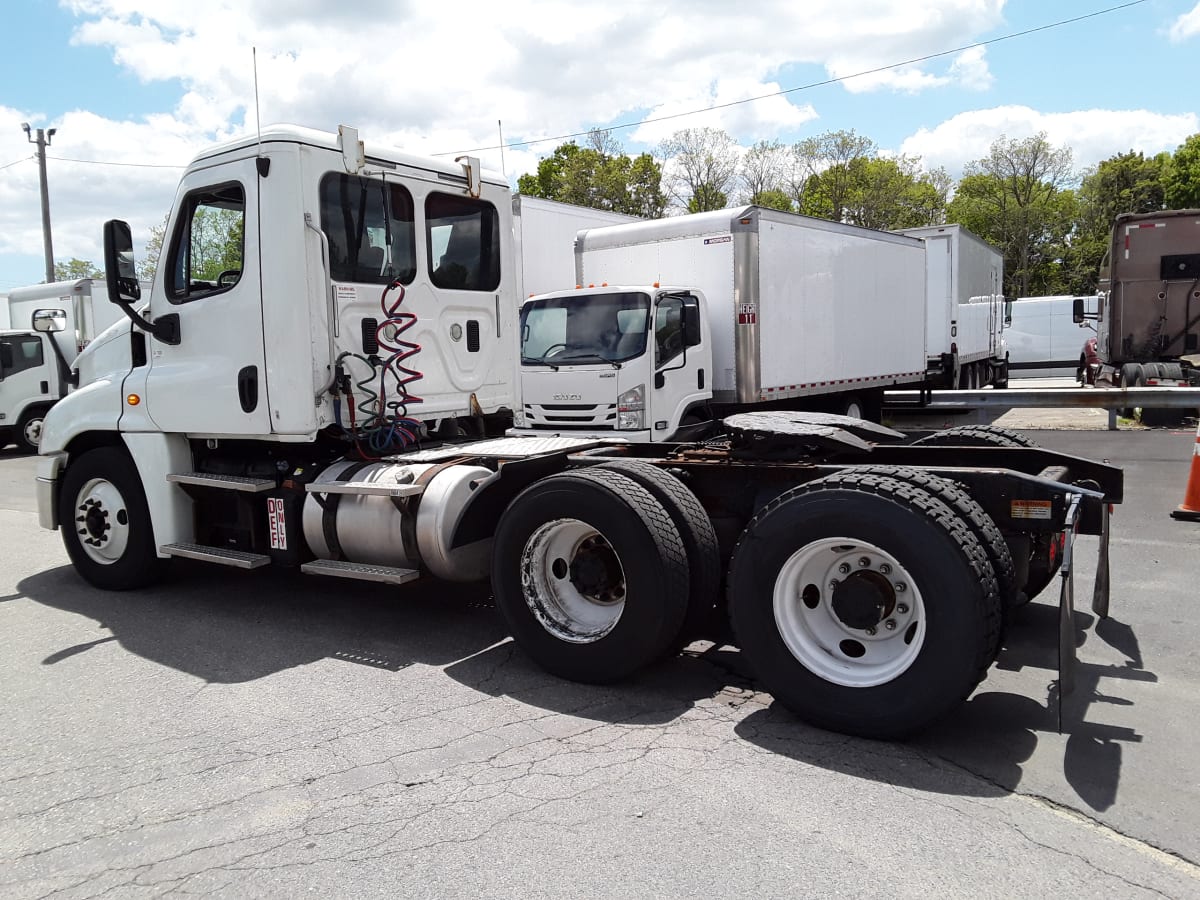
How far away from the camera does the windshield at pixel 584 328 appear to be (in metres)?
10.6

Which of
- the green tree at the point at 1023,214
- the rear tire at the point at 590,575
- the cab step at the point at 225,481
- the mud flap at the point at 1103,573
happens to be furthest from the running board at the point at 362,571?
the green tree at the point at 1023,214

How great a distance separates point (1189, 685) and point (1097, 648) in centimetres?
60

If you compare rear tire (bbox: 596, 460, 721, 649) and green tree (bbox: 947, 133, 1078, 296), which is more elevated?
green tree (bbox: 947, 133, 1078, 296)

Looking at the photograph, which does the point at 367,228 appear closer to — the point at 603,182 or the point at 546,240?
the point at 546,240

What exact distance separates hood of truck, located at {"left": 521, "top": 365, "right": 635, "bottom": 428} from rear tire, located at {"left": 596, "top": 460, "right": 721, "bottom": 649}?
18.6 ft

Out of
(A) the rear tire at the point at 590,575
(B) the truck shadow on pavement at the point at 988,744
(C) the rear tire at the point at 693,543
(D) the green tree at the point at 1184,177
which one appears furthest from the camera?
(D) the green tree at the point at 1184,177

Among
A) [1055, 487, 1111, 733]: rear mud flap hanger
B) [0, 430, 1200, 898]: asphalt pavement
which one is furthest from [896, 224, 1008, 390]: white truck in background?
[1055, 487, 1111, 733]: rear mud flap hanger

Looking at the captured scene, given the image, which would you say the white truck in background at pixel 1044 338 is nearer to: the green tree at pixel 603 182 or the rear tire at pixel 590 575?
the green tree at pixel 603 182

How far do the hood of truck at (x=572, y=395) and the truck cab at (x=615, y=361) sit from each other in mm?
11

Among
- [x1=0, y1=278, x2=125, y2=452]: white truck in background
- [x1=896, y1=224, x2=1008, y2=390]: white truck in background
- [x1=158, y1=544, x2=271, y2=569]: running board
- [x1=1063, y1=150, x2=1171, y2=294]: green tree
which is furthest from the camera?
[x1=1063, y1=150, x2=1171, y2=294]: green tree

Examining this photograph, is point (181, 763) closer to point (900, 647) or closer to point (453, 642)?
point (453, 642)

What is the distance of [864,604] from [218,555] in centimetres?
431

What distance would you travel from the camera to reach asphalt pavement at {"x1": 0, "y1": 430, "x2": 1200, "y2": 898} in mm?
3100

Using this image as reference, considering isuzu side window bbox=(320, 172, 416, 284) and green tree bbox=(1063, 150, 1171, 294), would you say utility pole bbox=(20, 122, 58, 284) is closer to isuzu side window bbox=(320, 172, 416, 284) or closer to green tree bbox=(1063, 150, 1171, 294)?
isuzu side window bbox=(320, 172, 416, 284)
